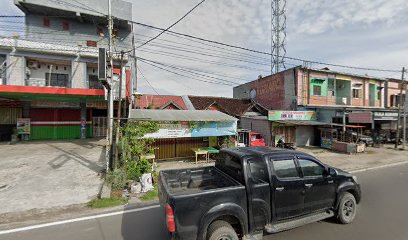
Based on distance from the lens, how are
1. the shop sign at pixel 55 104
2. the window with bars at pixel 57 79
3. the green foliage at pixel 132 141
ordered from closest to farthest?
the green foliage at pixel 132 141
the shop sign at pixel 55 104
the window with bars at pixel 57 79

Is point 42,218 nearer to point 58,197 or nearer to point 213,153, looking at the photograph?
point 58,197

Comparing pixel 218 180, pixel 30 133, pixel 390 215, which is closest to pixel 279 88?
pixel 390 215

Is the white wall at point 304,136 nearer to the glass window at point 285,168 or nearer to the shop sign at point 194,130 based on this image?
A: the shop sign at point 194,130

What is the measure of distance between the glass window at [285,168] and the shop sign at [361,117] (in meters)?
17.4

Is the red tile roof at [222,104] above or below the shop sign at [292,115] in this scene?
above

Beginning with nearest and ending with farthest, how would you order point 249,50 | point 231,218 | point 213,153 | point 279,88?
point 231,218
point 249,50
point 213,153
point 279,88

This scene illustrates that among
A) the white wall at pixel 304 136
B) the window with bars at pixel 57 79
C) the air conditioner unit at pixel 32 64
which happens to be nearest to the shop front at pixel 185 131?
the white wall at pixel 304 136

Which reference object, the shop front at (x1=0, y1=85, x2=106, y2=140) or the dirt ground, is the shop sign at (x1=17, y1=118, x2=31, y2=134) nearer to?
the shop front at (x1=0, y1=85, x2=106, y2=140)

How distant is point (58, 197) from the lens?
22.2 feet

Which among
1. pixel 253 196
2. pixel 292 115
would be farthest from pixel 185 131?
pixel 292 115

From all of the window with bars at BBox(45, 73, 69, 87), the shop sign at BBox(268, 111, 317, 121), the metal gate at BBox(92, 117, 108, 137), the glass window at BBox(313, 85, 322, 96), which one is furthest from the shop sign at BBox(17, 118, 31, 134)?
the glass window at BBox(313, 85, 322, 96)

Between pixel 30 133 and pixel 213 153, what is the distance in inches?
625

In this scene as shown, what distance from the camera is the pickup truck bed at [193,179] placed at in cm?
484

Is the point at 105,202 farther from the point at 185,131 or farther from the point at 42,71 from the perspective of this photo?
the point at 42,71
